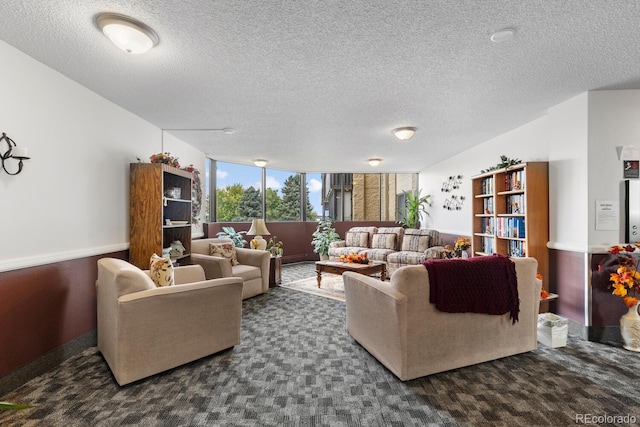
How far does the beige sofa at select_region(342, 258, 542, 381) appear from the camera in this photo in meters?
2.32

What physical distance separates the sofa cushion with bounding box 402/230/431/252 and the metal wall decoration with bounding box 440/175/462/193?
108 centimetres

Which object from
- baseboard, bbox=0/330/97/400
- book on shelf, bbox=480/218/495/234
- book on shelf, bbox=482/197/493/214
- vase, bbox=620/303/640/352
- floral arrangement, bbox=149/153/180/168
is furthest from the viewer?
book on shelf, bbox=482/197/493/214

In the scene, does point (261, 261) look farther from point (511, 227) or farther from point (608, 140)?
point (608, 140)

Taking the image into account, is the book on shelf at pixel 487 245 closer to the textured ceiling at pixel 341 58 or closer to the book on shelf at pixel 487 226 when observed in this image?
the book on shelf at pixel 487 226

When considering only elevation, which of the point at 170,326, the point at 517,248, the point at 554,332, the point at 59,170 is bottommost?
the point at 554,332

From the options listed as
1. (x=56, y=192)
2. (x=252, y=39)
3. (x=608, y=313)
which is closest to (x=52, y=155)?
(x=56, y=192)

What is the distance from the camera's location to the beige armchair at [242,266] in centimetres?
425

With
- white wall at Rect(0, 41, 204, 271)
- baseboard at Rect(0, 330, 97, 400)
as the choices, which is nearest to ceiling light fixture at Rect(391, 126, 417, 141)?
white wall at Rect(0, 41, 204, 271)

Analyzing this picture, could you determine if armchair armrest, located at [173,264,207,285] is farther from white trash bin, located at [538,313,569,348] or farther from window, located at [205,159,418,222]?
white trash bin, located at [538,313,569,348]

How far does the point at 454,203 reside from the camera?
632 centimetres

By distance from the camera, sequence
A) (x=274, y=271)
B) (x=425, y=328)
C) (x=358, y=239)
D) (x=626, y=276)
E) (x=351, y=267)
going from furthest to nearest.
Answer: (x=358, y=239)
(x=274, y=271)
(x=351, y=267)
(x=626, y=276)
(x=425, y=328)

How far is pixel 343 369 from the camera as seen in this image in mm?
2572

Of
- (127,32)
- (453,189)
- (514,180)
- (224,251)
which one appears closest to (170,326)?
(127,32)

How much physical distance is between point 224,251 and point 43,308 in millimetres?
2458
